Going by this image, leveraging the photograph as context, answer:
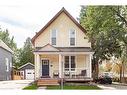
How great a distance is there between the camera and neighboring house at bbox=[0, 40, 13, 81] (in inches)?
1387

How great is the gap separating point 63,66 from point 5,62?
9648 millimetres

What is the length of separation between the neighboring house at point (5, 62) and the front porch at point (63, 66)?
6325 millimetres

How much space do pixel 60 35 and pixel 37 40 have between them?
1.75 m

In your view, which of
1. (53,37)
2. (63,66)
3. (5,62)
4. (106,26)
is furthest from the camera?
(5,62)

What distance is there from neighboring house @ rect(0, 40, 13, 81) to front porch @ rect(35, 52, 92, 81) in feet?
20.8

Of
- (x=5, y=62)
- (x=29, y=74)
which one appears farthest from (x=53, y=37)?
(x=5, y=62)

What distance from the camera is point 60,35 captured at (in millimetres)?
29641

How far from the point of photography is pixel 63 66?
2891 centimetres

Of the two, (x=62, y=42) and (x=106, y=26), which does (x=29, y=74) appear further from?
(x=106, y=26)

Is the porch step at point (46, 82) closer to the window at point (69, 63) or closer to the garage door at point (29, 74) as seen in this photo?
the window at point (69, 63)

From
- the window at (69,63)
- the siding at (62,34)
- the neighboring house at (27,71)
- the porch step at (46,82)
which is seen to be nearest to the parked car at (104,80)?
the window at (69,63)
